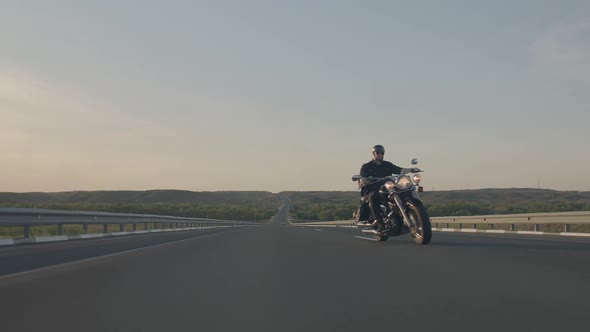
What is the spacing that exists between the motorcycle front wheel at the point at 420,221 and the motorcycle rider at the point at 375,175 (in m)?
1.24

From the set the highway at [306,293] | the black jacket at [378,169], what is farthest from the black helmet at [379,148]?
the highway at [306,293]

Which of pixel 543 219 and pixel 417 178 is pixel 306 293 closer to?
pixel 417 178

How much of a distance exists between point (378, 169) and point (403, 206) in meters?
1.84

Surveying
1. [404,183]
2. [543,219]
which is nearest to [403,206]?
[404,183]

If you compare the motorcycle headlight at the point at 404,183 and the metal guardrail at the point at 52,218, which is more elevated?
the motorcycle headlight at the point at 404,183

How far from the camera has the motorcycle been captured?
46.1 feet

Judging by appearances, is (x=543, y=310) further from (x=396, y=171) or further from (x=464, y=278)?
(x=396, y=171)

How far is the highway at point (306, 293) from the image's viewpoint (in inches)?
218

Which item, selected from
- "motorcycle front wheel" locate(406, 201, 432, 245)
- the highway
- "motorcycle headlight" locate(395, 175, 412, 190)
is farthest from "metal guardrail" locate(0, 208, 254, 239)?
"motorcycle front wheel" locate(406, 201, 432, 245)

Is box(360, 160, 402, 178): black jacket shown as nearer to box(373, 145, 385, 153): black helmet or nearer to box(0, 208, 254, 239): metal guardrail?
box(373, 145, 385, 153): black helmet

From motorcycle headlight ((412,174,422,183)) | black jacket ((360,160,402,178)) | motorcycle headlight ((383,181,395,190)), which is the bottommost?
motorcycle headlight ((383,181,395,190))

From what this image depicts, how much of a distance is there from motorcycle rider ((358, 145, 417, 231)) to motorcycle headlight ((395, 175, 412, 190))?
1.10 meters

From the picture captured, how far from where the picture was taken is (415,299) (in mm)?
6625

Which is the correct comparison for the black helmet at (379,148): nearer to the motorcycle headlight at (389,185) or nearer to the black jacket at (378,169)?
the black jacket at (378,169)
